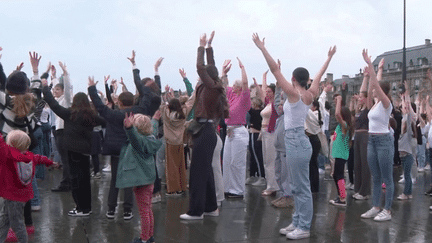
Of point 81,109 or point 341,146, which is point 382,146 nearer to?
point 341,146

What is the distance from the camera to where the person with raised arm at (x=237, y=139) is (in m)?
7.77

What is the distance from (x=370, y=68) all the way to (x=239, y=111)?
2.35 m

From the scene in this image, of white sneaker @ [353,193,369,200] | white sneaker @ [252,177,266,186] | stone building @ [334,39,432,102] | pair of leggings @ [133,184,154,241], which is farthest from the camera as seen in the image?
stone building @ [334,39,432,102]

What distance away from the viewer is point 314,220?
6516 millimetres

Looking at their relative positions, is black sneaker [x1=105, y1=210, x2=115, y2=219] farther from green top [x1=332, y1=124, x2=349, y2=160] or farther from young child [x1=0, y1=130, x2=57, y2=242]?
green top [x1=332, y1=124, x2=349, y2=160]

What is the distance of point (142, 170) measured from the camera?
16.9 feet

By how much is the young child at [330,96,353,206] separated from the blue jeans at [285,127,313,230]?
87.8 inches

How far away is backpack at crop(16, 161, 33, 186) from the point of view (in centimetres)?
473

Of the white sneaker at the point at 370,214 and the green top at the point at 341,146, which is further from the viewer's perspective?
the green top at the point at 341,146

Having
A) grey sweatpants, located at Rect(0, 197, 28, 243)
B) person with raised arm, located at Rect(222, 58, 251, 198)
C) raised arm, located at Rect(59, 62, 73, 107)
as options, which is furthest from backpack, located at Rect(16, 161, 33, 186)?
person with raised arm, located at Rect(222, 58, 251, 198)

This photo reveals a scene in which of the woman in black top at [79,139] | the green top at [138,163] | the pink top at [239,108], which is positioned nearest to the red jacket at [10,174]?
the green top at [138,163]

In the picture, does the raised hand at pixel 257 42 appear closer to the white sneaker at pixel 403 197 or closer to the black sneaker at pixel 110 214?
the black sneaker at pixel 110 214

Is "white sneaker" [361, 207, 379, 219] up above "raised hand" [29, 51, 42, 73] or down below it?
below

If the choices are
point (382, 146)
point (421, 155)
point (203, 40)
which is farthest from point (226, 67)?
point (421, 155)
